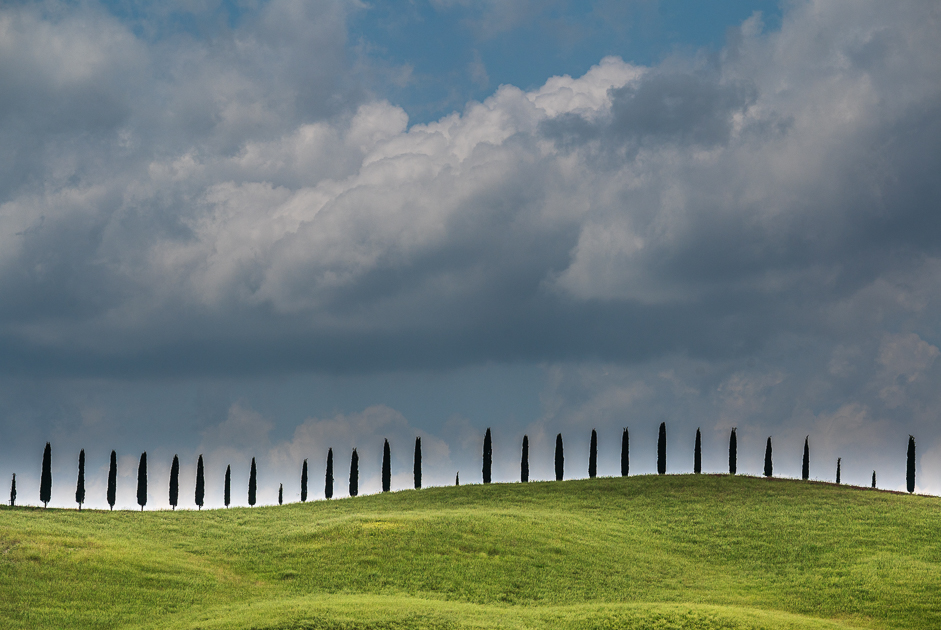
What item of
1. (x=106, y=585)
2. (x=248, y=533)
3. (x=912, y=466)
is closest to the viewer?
(x=106, y=585)

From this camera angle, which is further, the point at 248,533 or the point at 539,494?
the point at 539,494

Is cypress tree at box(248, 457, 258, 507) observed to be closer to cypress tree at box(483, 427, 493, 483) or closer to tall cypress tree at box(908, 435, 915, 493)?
cypress tree at box(483, 427, 493, 483)

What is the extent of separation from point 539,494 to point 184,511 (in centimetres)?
2982

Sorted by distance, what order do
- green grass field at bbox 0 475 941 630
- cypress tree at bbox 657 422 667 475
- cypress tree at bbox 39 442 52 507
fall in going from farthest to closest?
cypress tree at bbox 657 422 667 475 → cypress tree at bbox 39 442 52 507 → green grass field at bbox 0 475 941 630

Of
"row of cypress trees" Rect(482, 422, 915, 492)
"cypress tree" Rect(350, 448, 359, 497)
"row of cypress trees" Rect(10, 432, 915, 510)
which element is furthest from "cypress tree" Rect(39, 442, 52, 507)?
"row of cypress trees" Rect(482, 422, 915, 492)

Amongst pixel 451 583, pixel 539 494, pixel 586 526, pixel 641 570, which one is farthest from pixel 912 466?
→ pixel 451 583

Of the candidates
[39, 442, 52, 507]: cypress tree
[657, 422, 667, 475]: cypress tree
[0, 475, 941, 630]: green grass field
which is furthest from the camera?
[657, 422, 667, 475]: cypress tree

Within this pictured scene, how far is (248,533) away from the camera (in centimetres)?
6166

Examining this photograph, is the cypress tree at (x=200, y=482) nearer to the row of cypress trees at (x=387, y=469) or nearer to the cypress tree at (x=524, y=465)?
the row of cypress trees at (x=387, y=469)

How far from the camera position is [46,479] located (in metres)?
87.7

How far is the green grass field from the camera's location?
41.9m

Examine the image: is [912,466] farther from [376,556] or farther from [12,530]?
[12,530]

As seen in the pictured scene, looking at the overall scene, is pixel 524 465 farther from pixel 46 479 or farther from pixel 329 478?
pixel 46 479

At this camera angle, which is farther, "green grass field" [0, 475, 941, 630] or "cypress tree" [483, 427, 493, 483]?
"cypress tree" [483, 427, 493, 483]
